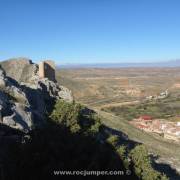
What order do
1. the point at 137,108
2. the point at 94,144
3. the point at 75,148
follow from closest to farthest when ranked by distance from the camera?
the point at 75,148 < the point at 94,144 < the point at 137,108

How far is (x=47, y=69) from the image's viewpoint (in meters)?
55.7

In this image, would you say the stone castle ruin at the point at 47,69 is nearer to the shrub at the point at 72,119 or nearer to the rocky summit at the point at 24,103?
the rocky summit at the point at 24,103

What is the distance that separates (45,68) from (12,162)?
35.7m

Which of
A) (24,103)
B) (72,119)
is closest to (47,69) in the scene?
(72,119)

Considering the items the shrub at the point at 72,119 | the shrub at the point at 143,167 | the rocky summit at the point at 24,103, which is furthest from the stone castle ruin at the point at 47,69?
the shrub at the point at 143,167

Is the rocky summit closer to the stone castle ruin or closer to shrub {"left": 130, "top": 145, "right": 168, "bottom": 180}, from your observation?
shrub {"left": 130, "top": 145, "right": 168, "bottom": 180}

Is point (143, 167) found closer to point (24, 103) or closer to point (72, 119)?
point (72, 119)

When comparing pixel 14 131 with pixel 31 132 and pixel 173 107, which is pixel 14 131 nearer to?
pixel 31 132

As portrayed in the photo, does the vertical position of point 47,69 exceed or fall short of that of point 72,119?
it exceeds it

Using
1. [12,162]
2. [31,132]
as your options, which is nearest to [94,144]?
[31,132]

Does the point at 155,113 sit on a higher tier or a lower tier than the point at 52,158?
lower

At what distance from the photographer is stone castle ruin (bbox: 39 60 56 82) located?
54656mm

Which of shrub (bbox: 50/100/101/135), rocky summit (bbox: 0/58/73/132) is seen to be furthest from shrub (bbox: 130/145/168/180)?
rocky summit (bbox: 0/58/73/132)

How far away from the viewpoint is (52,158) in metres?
21.1
